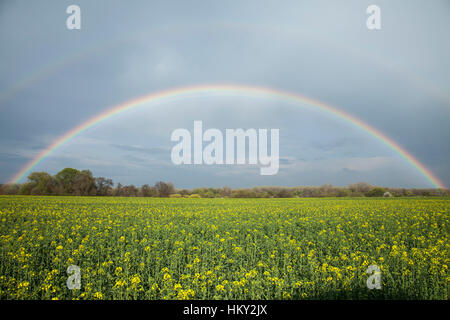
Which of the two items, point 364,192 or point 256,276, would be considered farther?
point 364,192

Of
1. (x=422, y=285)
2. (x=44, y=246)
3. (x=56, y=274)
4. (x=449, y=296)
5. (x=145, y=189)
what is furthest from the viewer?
(x=145, y=189)

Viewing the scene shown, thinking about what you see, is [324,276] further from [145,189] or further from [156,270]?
[145,189]

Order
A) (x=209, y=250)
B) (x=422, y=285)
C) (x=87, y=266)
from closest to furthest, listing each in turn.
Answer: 1. (x=422, y=285)
2. (x=87, y=266)
3. (x=209, y=250)

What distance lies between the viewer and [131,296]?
19.8 feet

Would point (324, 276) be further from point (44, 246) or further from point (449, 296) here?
point (44, 246)

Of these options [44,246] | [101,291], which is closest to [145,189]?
[44,246]

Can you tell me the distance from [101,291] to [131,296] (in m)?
0.88

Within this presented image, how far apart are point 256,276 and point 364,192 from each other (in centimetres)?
7656

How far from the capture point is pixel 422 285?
6422mm

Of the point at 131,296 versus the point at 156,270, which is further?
the point at 156,270

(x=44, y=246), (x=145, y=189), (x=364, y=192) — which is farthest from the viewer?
(x=364, y=192)
